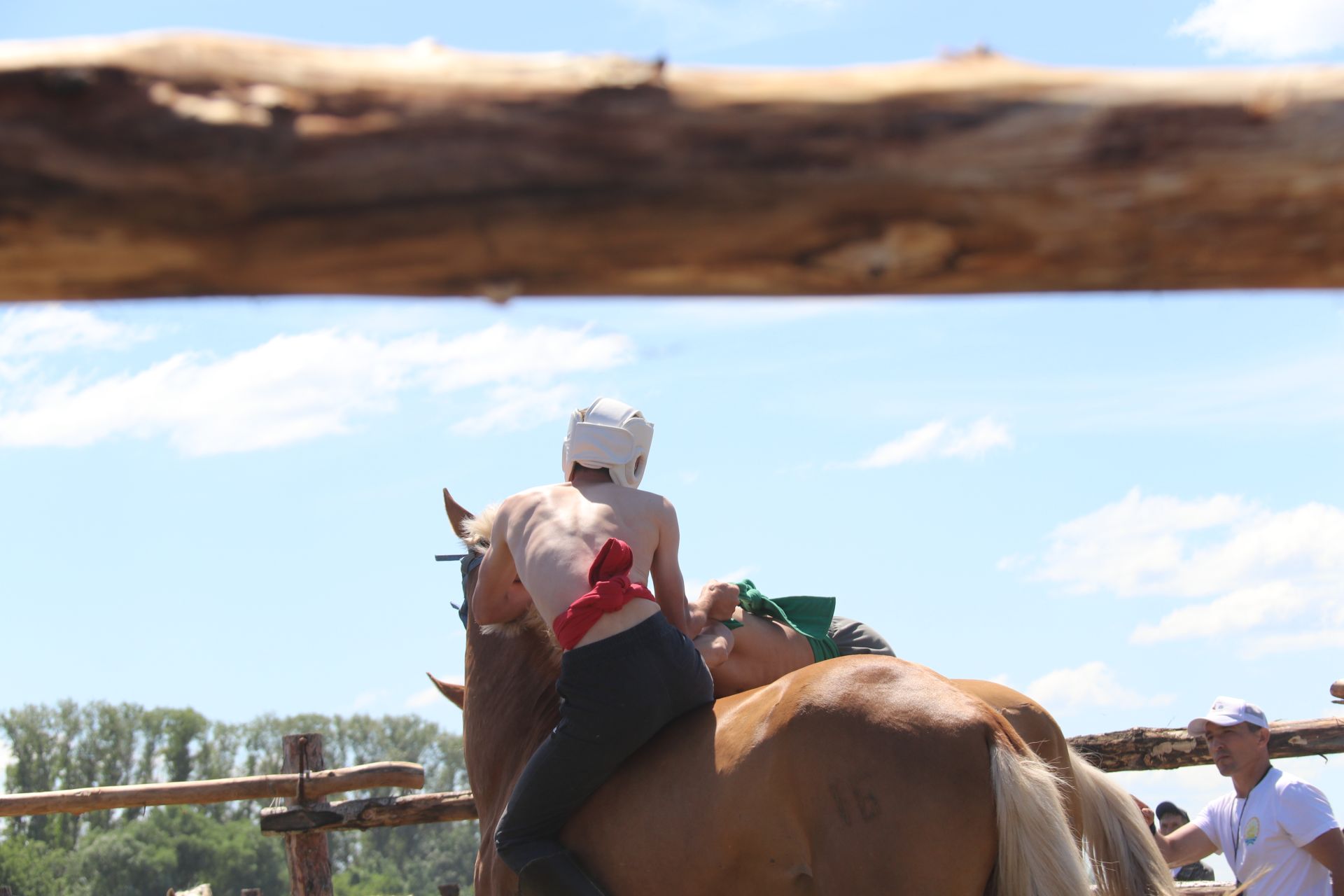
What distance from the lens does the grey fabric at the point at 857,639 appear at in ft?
16.9

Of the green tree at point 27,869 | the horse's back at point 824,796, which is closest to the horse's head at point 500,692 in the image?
the horse's back at point 824,796

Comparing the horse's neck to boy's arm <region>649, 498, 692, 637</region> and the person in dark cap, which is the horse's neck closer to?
boy's arm <region>649, 498, 692, 637</region>

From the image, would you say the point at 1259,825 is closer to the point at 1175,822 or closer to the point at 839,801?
the point at 839,801

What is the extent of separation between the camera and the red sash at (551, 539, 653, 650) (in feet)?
12.5

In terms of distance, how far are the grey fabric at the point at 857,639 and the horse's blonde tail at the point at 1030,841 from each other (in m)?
1.83

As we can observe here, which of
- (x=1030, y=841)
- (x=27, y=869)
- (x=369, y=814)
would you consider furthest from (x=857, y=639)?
(x=27, y=869)

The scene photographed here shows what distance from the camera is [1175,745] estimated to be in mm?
6621

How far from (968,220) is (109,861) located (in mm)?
54725

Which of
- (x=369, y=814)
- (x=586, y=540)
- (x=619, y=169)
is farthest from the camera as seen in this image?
(x=369, y=814)

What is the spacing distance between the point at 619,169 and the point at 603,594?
253 centimetres

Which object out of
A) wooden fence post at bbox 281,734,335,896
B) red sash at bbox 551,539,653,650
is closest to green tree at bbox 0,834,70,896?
wooden fence post at bbox 281,734,335,896

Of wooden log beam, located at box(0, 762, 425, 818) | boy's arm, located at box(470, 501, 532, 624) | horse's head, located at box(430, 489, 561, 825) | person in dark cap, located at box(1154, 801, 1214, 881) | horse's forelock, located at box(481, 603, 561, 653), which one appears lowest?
person in dark cap, located at box(1154, 801, 1214, 881)

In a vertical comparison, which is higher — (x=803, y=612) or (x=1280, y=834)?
(x=803, y=612)

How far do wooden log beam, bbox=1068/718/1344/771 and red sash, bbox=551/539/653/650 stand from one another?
3850 millimetres
